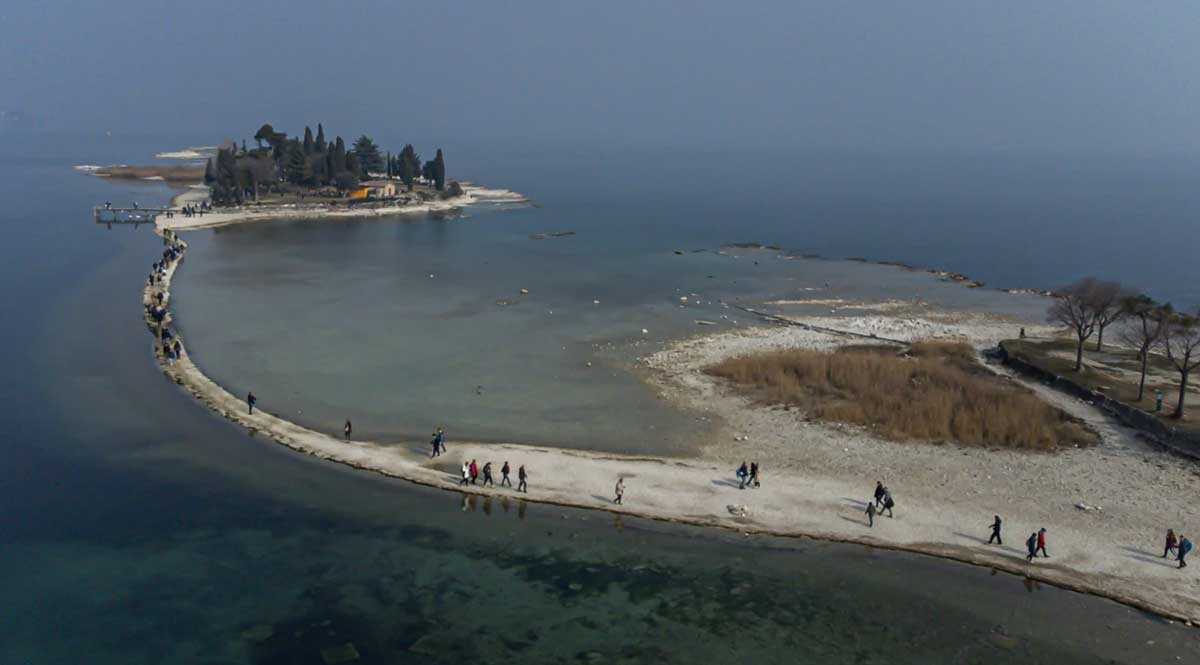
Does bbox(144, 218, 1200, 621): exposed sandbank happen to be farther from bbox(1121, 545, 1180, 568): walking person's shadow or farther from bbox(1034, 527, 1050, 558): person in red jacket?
bbox(1034, 527, 1050, 558): person in red jacket

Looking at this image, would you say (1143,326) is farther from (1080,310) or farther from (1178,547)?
(1178,547)

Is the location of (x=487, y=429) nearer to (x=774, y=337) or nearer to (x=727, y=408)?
(x=727, y=408)

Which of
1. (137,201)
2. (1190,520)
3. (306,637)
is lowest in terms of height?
(306,637)

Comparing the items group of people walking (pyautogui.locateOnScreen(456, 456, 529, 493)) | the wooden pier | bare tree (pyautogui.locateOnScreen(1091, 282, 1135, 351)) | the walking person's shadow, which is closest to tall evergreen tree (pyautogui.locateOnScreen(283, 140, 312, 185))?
the wooden pier

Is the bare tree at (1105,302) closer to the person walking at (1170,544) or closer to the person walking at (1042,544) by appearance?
the person walking at (1170,544)

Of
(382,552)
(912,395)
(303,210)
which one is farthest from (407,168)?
(382,552)

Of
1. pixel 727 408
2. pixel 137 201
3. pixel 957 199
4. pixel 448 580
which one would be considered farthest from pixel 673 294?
pixel 957 199
